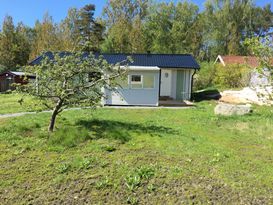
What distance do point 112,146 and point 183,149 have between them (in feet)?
5.62

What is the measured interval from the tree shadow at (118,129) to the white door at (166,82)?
8903 millimetres

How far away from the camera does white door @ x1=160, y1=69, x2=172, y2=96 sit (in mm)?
17161

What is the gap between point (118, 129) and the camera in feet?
25.8

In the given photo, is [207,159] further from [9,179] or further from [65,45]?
[65,45]

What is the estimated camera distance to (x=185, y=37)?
2912 cm

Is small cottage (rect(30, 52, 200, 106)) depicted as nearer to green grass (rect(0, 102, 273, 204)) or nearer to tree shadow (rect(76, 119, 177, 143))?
tree shadow (rect(76, 119, 177, 143))

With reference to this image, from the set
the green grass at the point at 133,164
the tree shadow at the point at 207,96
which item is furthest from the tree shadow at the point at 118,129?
the tree shadow at the point at 207,96

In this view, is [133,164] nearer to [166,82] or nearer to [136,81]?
[136,81]

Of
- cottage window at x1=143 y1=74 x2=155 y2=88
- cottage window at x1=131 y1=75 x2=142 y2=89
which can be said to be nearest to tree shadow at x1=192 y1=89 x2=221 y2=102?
cottage window at x1=143 y1=74 x2=155 y2=88

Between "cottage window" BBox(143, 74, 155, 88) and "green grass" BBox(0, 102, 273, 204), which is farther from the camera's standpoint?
"cottage window" BBox(143, 74, 155, 88)

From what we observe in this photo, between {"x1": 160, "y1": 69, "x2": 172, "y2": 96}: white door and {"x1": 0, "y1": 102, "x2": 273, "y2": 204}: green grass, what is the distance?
904cm

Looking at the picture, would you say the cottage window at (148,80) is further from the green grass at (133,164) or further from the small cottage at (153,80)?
the green grass at (133,164)

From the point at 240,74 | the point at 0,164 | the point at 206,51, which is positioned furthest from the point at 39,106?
the point at 206,51

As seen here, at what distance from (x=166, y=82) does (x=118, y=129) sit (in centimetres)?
1006
